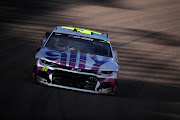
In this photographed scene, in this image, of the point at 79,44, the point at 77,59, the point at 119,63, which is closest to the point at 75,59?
the point at 77,59

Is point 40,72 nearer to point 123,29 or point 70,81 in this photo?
point 70,81

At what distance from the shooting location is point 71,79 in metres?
7.89

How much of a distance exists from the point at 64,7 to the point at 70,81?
23098mm

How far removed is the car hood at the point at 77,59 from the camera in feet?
26.1

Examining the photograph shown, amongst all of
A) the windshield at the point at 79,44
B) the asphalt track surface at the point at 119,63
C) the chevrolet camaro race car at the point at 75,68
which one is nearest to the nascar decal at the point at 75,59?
the chevrolet camaro race car at the point at 75,68

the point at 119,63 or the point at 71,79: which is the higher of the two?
the point at 71,79

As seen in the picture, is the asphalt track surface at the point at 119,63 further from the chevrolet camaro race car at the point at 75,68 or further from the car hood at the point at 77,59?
the car hood at the point at 77,59

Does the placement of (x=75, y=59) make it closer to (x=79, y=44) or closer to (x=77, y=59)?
(x=77, y=59)

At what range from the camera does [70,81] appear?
789 cm

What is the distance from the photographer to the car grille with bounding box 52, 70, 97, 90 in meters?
7.89

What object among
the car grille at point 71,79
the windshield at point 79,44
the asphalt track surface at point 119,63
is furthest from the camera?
the windshield at point 79,44

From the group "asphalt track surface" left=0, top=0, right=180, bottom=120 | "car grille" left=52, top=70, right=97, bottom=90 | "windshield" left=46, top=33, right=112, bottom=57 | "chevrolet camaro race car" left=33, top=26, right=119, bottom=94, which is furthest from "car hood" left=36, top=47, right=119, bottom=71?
"asphalt track surface" left=0, top=0, right=180, bottom=120

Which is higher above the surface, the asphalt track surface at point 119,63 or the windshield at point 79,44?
the windshield at point 79,44

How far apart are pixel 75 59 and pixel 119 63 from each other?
18.2ft
